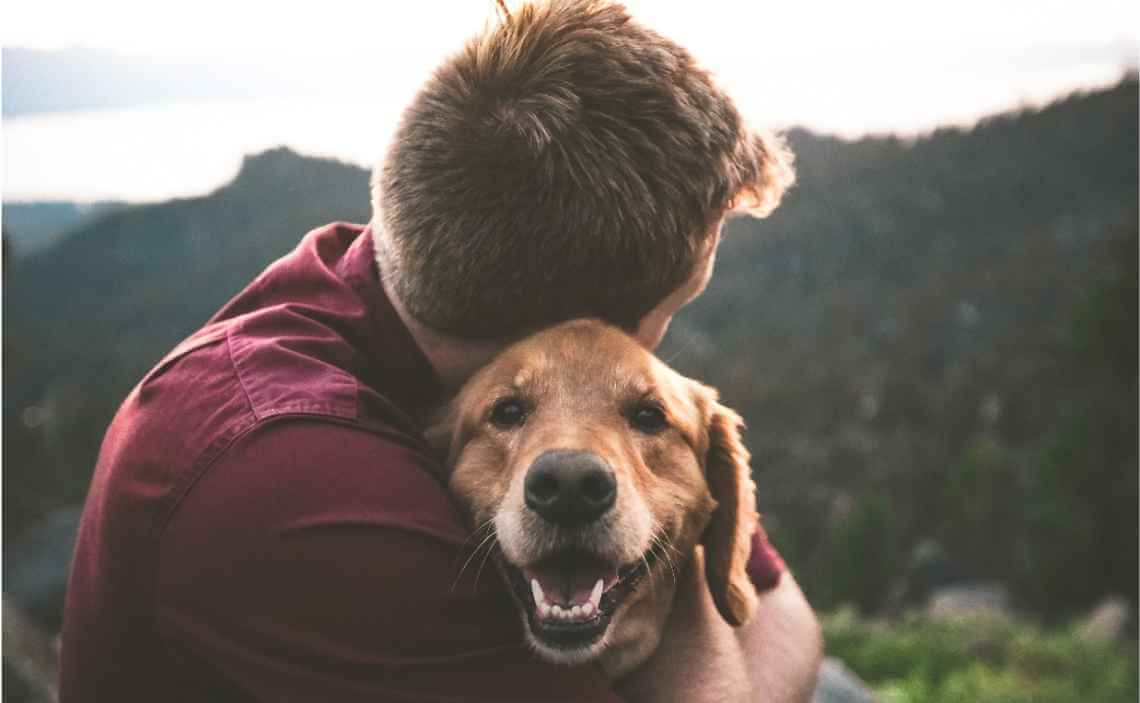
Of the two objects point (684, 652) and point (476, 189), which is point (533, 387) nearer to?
point (476, 189)

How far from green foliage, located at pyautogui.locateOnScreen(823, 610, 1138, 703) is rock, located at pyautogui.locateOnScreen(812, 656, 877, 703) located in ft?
6.23

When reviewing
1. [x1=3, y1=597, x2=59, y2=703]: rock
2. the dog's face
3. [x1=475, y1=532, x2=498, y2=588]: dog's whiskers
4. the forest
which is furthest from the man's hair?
[x1=3, y1=597, x2=59, y2=703]: rock

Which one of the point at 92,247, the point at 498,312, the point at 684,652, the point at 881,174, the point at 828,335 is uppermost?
the point at 498,312

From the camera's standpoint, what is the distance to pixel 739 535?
3295mm

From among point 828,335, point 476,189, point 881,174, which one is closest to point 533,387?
point 476,189

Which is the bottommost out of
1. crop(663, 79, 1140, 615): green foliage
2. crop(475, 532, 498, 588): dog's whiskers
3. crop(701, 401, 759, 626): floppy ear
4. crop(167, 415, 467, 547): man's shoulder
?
crop(663, 79, 1140, 615): green foliage

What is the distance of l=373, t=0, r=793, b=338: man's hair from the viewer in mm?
2693

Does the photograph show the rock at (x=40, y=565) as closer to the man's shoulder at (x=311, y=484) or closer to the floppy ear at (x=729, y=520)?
the floppy ear at (x=729, y=520)

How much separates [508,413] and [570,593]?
573 millimetres

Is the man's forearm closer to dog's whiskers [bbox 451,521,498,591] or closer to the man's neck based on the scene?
dog's whiskers [bbox 451,521,498,591]

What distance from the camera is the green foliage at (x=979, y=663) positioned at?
9797 millimetres

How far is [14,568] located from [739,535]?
1495 cm

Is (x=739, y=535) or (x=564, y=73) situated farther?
(x=739, y=535)

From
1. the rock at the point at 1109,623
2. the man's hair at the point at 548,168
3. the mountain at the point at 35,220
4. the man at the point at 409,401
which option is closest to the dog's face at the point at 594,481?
the man at the point at 409,401
